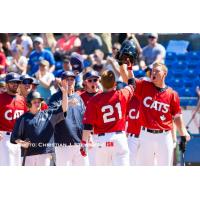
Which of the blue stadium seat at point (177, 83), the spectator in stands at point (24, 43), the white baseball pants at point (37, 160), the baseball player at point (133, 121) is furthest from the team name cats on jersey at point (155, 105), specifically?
the spectator in stands at point (24, 43)

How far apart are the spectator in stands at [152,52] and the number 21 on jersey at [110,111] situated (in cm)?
628

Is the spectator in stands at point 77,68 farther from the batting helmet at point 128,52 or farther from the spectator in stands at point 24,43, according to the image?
the spectator in stands at point 24,43

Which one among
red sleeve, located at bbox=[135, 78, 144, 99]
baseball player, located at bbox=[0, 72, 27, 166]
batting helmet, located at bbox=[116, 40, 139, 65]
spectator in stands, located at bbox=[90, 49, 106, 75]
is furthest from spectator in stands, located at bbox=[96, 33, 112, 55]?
red sleeve, located at bbox=[135, 78, 144, 99]

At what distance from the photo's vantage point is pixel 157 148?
12.9 meters

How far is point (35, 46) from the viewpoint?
18500mm

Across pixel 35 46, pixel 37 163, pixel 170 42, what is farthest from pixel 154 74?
pixel 170 42

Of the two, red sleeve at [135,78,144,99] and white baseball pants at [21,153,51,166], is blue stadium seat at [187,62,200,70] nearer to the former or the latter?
red sleeve at [135,78,144,99]

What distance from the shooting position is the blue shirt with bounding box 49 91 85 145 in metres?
A: 12.9

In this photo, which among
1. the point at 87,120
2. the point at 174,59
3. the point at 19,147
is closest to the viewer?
the point at 87,120

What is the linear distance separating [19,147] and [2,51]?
18.9 feet

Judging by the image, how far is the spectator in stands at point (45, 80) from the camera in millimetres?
16859

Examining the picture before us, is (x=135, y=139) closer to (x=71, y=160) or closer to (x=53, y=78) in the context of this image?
(x=71, y=160)

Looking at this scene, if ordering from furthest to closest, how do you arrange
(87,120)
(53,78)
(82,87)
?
1. (53,78)
2. (82,87)
3. (87,120)

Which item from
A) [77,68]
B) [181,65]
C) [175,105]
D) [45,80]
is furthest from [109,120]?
[181,65]
